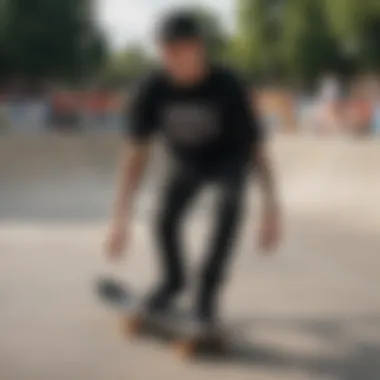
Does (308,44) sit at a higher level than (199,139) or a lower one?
→ higher

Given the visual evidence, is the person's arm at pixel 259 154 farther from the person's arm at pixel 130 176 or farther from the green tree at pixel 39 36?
the green tree at pixel 39 36

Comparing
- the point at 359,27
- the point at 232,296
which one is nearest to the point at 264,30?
the point at 359,27

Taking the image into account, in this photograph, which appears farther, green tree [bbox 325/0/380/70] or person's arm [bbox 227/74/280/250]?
green tree [bbox 325/0/380/70]

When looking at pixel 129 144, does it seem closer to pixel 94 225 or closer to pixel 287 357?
pixel 287 357

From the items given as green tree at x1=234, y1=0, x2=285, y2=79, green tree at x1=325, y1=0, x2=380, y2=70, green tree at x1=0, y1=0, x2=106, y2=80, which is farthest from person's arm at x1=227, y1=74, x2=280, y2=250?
green tree at x1=0, y1=0, x2=106, y2=80

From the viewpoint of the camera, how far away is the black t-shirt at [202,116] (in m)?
1.52

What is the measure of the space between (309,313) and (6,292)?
25.1 inches

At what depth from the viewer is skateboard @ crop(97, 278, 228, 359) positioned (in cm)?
150

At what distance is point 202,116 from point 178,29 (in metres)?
0.16

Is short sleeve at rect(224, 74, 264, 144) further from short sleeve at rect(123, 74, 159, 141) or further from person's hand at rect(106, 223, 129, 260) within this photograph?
person's hand at rect(106, 223, 129, 260)

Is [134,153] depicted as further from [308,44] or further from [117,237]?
[308,44]

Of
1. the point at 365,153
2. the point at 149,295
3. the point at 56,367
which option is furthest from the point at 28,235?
the point at 365,153

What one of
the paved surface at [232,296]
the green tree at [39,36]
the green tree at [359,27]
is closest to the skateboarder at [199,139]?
the paved surface at [232,296]

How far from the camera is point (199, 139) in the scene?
5.02ft
